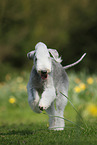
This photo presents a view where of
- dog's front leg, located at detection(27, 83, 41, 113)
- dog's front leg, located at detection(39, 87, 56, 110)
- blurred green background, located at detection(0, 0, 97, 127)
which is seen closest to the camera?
dog's front leg, located at detection(39, 87, 56, 110)

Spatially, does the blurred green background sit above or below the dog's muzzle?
above

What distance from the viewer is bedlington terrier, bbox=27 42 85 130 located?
3.79 metres

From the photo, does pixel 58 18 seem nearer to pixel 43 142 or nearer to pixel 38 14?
pixel 38 14

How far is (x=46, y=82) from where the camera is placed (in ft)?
13.6

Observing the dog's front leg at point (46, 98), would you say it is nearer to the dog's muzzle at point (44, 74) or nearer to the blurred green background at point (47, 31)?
the dog's muzzle at point (44, 74)

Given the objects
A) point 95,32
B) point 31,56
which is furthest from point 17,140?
point 95,32

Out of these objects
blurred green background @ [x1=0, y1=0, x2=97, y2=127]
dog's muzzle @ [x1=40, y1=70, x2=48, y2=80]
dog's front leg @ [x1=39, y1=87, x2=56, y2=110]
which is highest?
blurred green background @ [x1=0, y1=0, x2=97, y2=127]

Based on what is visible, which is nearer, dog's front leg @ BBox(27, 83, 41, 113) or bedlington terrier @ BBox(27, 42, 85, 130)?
bedlington terrier @ BBox(27, 42, 85, 130)

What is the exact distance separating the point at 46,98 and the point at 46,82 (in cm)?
30

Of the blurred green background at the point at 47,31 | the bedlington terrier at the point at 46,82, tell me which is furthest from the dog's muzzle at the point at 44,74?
the blurred green background at the point at 47,31

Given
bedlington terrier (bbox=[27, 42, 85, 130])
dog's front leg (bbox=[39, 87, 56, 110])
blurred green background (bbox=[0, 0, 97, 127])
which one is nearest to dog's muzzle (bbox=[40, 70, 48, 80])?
bedlington terrier (bbox=[27, 42, 85, 130])

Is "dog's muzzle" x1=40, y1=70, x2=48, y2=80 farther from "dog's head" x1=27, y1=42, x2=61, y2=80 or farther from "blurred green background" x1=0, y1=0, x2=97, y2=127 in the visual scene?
"blurred green background" x1=0, y1=0, x2=97, y2=127

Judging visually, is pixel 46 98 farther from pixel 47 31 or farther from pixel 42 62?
pixel 47 31

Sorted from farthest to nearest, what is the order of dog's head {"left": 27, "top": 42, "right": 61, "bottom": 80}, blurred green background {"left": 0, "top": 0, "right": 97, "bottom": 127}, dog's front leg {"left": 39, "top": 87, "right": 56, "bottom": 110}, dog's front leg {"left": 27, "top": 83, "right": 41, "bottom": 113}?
blurred green background {"left": 0, "top": 0, "right": 97, "bottom": 127}
dog's front leg {"left": 27, "top": 83, "right": 41, "bottom": 113}
dog's front leg {"left": 39, "top": 87, "right": 56, "bottom": 110}
dog's head {"left": 27, "top": 42, "right": 61, "bottom": 80}
